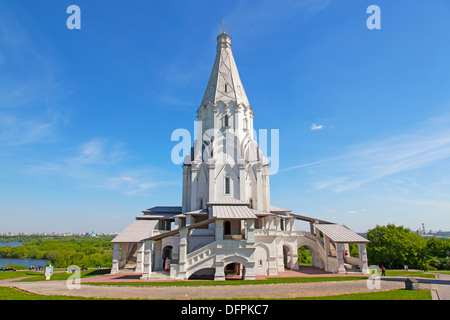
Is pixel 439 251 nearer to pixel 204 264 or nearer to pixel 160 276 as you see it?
pixel 204 264

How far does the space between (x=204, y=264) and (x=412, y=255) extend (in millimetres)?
32783

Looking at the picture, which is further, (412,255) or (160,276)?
(412,255)

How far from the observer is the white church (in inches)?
774

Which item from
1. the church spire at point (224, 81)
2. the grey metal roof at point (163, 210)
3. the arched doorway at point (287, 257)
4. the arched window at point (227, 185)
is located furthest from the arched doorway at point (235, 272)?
→ the church spire at point (224, 81)

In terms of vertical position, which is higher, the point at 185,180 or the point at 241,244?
the point at 185,180

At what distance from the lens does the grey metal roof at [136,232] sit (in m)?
23.4

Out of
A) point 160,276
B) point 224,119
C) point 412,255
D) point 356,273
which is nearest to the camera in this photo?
point 160,276

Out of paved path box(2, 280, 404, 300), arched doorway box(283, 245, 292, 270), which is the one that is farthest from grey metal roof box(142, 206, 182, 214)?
paved path box(2, 280, 404, 300)

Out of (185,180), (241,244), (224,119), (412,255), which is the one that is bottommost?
(412,255)

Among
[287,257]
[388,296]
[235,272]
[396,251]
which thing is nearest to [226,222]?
[235,272]
